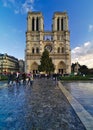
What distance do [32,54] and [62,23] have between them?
18.9 meters

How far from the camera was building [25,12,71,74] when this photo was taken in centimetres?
8814

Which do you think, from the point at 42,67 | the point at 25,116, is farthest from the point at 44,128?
the point at 42,67

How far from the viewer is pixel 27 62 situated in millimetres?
87812

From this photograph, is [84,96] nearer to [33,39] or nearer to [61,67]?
[61,67]

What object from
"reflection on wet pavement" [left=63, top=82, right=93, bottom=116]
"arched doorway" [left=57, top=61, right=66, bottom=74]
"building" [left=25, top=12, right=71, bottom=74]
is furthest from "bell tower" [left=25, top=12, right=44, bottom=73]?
"reflection on wet pavement" [left=63, top=82, right=93, bottom=116]

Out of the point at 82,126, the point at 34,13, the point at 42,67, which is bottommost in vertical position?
the point at 82,126

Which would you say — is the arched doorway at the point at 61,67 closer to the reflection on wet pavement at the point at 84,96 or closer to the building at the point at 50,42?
the building at the point at 50,42

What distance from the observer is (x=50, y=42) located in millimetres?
91125

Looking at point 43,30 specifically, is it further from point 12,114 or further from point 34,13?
point 12,114

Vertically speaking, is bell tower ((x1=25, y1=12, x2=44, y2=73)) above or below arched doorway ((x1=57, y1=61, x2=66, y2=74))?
above

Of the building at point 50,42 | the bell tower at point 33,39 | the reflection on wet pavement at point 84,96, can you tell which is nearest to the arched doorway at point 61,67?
the building at point 50,42

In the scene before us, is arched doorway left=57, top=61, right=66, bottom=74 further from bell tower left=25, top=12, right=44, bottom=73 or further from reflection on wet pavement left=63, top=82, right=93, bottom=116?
reflection on wet pavement left=63, top=82, right=93, bottom=116

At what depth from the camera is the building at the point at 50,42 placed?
88.1 metres

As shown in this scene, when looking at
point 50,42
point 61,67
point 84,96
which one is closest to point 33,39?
point 50,42
